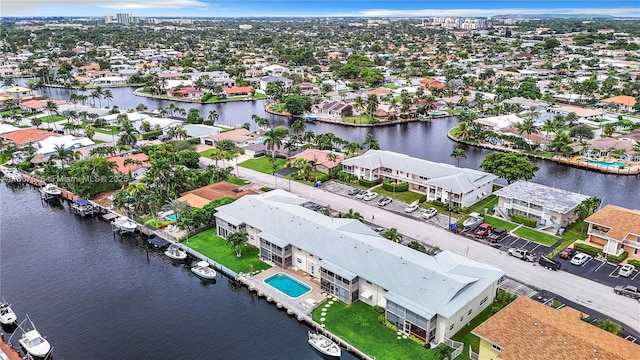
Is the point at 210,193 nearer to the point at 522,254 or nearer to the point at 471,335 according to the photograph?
the point at 471,335

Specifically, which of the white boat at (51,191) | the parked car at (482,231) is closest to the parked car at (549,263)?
the parked car at (482,231)

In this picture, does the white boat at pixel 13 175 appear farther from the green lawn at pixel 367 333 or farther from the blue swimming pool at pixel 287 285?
the green lawn at pixel 367 333

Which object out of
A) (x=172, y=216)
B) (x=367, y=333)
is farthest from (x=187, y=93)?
(x=367, y=333)

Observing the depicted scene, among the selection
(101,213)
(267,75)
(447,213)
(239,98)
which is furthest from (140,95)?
(447,213)

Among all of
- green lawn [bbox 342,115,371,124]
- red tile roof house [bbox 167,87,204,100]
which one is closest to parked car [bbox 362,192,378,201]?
green lawn [bbox 342,115,371,124]

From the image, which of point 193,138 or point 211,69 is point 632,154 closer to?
point 193,138

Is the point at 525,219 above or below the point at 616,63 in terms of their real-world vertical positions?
below
